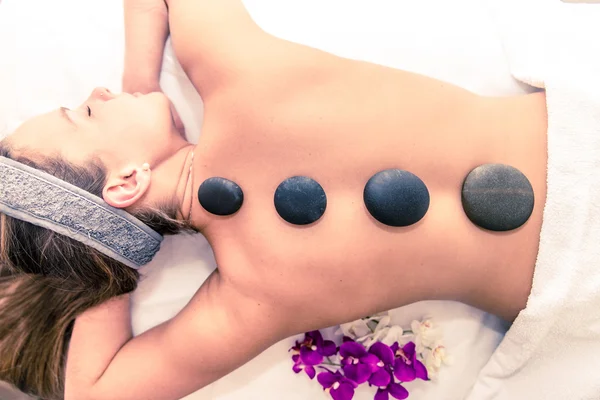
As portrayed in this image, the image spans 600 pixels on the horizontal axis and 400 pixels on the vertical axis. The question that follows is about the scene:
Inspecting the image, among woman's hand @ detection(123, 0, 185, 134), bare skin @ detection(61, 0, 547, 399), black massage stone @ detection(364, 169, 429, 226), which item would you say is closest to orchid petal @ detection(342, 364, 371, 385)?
bare skin @ detection(61, 0, 547, 399)

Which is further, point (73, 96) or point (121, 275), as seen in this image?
point (73, 96)

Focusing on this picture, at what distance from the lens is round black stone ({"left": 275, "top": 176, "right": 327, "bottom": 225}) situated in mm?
808

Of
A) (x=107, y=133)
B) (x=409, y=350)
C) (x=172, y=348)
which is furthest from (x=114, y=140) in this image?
(x=409, y=350)

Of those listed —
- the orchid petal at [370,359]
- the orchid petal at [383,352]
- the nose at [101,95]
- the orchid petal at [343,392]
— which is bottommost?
the orchid petal at [343,392]

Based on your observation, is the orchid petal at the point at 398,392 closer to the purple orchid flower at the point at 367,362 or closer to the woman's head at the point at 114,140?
the purple orchid flower at the point at 367,362

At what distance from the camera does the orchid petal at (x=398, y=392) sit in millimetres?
996

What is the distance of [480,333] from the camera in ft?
3.43

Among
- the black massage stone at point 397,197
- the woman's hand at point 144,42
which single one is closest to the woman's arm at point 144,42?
the woman's hand at point 144,42

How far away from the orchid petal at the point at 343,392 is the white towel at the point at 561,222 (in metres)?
0.26

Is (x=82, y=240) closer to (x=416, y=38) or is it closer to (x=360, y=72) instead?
(x=360, y=72)

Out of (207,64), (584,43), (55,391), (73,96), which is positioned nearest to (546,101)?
(584,43)

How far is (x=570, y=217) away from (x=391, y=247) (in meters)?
0.31

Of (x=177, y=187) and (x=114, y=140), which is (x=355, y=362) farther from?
(x=114, y=140)

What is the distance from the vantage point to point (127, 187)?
2.76 feet
